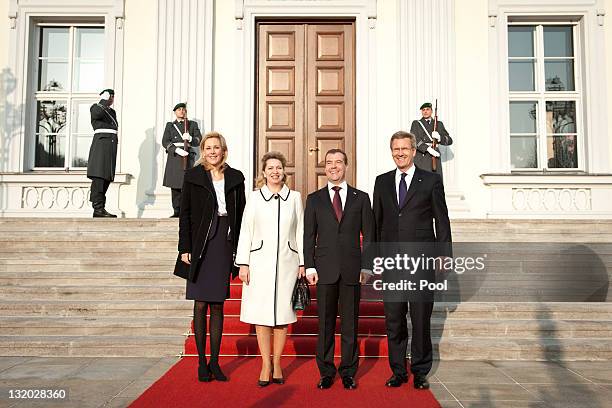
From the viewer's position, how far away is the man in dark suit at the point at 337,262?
4.00 m

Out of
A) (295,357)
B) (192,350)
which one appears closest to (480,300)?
(295,357)

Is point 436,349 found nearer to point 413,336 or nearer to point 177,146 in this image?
point 413,336

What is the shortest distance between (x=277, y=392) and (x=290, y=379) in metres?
0.36

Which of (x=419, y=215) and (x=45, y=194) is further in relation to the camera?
(x=45, y=194)

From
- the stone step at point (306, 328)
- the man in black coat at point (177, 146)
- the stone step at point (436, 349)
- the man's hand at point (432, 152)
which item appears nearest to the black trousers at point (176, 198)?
the man in black coat at point (177, 146)

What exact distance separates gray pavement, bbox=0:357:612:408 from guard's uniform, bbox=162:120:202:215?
3540 mm

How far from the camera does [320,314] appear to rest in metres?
4.06

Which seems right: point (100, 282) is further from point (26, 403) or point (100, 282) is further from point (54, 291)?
point (26, 403)

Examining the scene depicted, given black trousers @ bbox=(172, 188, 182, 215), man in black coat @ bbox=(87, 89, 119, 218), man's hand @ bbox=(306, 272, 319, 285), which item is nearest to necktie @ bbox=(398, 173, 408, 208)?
man's hand @ bbox=(306, 272, 319, 285)

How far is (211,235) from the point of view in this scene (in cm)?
424

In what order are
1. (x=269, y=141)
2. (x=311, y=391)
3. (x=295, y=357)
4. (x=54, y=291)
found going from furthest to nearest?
(x=269, y=141)
(x=54, y=291)
(x=295, y=357)
(x=311, y=391)

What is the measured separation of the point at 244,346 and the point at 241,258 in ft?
3.99

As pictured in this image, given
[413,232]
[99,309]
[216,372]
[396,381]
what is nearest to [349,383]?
[396,381]

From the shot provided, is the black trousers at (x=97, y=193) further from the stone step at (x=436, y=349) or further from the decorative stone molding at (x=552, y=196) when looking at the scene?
the decorative stone molding at (x=552, y=196)
